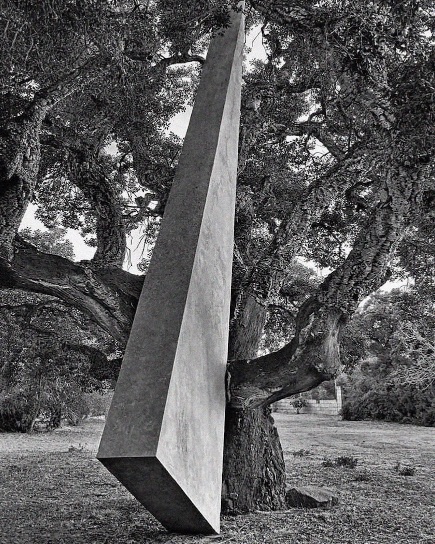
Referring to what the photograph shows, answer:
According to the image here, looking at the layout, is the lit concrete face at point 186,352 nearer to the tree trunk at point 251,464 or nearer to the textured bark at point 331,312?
the textured bark at point 331,312

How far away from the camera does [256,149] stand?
24.5 feet

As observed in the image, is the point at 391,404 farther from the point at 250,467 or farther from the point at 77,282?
the point at 77,282

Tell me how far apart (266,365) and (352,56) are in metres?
2.53

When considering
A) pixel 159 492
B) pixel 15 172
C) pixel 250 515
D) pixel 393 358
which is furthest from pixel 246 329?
pixel 393 358

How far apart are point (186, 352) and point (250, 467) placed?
186cm

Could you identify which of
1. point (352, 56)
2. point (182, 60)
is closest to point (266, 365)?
point (352, 56)

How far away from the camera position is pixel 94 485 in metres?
6.64

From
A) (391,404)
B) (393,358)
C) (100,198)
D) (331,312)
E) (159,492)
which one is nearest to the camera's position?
(159,492)

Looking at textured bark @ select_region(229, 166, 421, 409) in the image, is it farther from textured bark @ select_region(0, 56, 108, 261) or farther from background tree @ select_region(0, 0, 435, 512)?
textured bark @ select_region(0, 56, 108, 261)

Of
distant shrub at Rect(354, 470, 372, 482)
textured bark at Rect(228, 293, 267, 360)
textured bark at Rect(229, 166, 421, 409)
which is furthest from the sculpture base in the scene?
distant shrub at Rect(354, 470, 372, 482)

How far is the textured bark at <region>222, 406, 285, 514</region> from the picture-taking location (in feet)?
15.2

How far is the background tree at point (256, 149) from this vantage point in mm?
3734

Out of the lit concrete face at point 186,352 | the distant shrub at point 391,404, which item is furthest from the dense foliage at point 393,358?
the lit concrete face at point 186,352

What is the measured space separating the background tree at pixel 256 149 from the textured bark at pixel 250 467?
13mm
